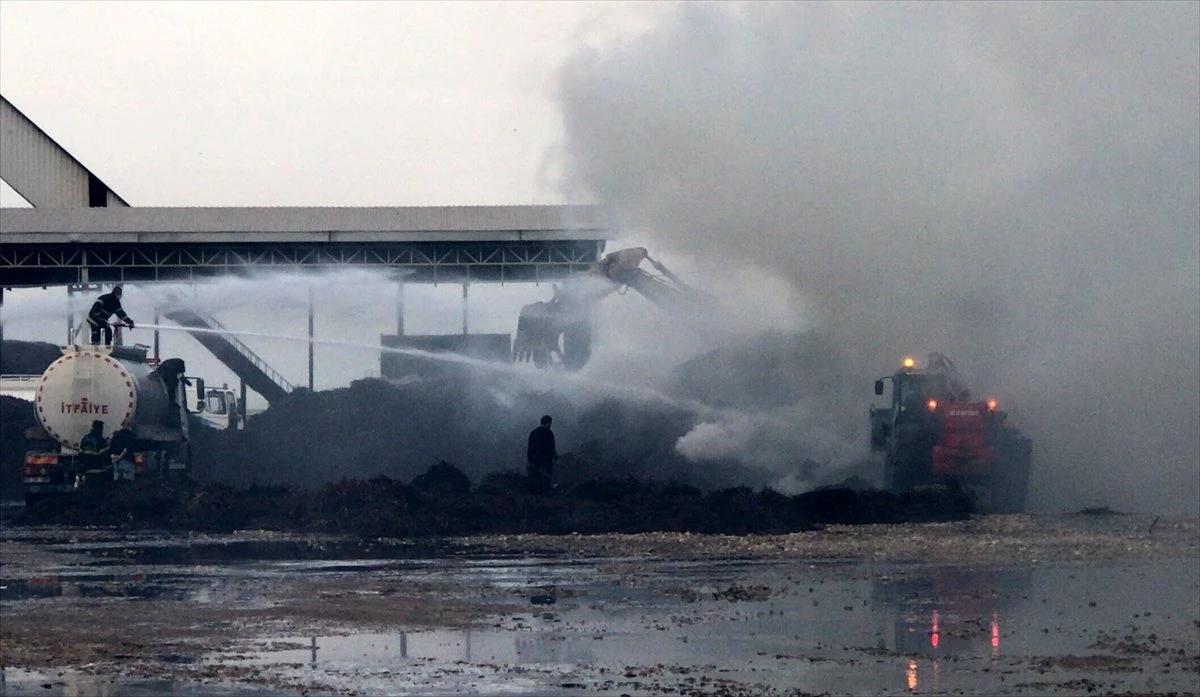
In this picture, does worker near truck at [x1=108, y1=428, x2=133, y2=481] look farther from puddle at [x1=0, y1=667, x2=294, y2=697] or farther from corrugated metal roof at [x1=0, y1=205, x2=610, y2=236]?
puddle at [x1=0, y1=667, x2=294, y2=697]

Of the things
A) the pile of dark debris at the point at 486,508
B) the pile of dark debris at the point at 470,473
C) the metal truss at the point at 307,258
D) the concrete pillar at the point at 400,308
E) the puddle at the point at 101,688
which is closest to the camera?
the puddle at the point at 101,688

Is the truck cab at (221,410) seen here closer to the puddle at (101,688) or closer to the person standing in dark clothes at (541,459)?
the person standing in dark clothes at (541,459)

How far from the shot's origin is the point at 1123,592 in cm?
1764

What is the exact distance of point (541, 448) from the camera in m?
31.2

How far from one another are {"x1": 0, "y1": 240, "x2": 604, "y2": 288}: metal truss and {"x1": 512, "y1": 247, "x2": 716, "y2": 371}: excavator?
8322mm

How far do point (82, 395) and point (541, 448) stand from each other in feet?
33.3

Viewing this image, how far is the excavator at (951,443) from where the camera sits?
3116 cm

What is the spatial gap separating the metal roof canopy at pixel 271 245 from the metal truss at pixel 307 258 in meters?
0.03

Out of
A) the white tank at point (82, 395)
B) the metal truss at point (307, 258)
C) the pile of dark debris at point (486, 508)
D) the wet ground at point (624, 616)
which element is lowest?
the wet ground at point (624, 616)

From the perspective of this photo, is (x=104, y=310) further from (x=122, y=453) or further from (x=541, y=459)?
(x=541, y=459)

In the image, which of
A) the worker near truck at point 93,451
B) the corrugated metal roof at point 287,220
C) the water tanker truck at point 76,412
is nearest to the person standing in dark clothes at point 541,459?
the water tanker truck at point 76,412

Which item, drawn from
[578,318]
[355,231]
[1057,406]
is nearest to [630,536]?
[1057,406]

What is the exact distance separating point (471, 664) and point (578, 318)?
91.6 feet

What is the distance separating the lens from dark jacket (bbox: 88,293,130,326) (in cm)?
3362
